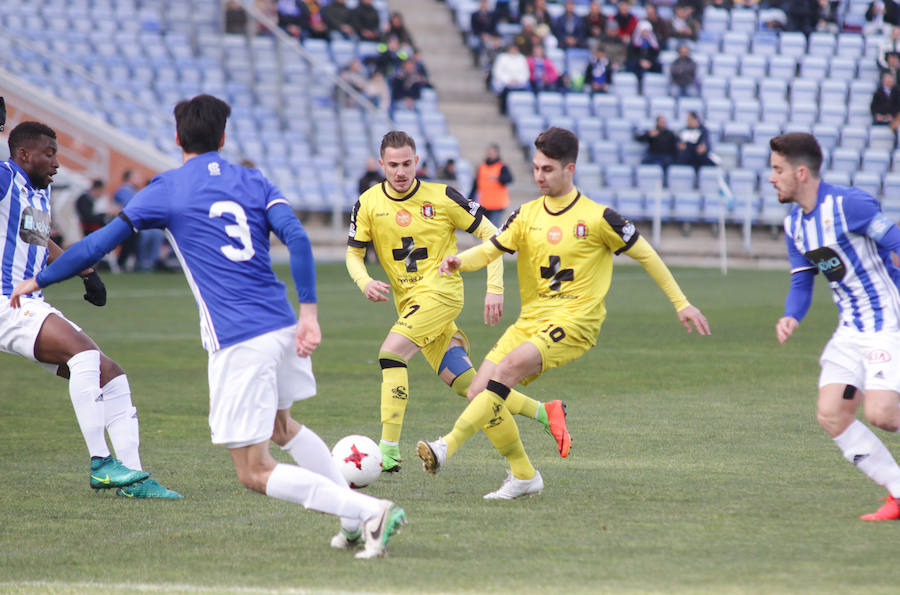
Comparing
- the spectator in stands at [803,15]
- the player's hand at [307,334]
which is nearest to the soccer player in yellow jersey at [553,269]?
the player's hand at [307,334]

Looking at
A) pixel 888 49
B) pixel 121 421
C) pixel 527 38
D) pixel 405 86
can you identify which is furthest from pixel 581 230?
pixel 888 49

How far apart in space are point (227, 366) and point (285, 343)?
261 millimetres

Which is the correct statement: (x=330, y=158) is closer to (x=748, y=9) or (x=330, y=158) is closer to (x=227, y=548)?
(x=748, y=9)

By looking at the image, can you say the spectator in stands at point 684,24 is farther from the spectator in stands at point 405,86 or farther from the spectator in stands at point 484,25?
the spectator in stands at point 405,86

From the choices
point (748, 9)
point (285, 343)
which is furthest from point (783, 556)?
point (748, 9)

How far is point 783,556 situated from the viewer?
517 cm

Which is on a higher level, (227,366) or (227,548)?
(227,366)

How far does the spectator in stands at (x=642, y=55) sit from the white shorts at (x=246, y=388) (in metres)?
27.1

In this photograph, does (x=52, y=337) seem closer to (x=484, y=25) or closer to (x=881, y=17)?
(x=484, y=25)

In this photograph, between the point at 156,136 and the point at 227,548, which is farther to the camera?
the point at 156,136

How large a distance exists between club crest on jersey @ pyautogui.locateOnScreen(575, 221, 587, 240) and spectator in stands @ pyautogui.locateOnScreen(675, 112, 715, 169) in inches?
877

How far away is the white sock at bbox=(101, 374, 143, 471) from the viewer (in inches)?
275

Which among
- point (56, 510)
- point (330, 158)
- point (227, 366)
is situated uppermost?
point (227, 366)

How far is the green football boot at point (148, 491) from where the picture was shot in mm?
6763
